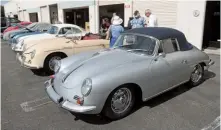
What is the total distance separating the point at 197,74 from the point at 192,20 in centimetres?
510

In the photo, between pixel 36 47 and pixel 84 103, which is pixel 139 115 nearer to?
pixel 84 103

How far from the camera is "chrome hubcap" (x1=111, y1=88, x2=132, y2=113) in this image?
3.31 metres

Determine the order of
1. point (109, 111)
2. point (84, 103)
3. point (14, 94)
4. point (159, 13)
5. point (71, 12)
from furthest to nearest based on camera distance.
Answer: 1. point (71, 12)
2. point (159, 13)
3. point (14, 94)
4. point (109, 111)
5. point (84, 103)

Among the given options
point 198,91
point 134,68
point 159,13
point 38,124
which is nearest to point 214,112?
point 198,91

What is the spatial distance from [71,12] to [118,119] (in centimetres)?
2108

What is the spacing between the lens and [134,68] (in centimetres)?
343

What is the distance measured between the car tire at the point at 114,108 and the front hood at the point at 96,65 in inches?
15.4

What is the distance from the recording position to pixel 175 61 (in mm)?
4066

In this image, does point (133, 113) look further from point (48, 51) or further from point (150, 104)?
point (48, 51)

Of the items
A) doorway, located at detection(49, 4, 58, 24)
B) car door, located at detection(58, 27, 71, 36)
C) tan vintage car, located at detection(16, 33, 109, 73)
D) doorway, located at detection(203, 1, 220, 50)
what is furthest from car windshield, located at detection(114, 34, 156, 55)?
doorway, located at detection(49, 4, 58, 24)

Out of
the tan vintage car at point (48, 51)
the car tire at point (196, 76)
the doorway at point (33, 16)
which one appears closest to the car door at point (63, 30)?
the tan vintage car at point (48, 51)

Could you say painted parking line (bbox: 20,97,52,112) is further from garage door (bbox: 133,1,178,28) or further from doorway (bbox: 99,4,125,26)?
doorway (bbox: 99,4,125,26)

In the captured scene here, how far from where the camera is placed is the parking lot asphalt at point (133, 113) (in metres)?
3.24

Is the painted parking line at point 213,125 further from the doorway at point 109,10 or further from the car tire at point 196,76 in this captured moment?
the doorway at point 109,10
